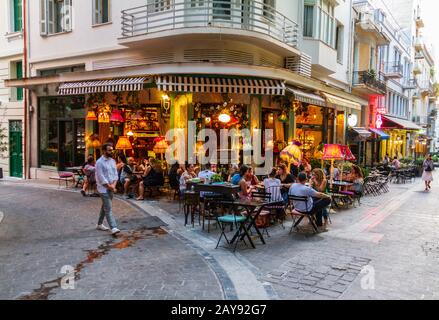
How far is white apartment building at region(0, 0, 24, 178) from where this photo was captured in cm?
1895

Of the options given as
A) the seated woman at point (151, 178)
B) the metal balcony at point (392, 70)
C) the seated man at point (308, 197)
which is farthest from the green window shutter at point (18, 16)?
the metal balcony at point (392, 70)

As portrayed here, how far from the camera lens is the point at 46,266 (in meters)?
6.15

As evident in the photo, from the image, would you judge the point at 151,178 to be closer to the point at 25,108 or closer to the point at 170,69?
the point at 170,69

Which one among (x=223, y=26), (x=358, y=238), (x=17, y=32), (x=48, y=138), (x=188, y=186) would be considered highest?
(x=17, y=32)

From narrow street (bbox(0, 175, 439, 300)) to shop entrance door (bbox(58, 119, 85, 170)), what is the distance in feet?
21.5

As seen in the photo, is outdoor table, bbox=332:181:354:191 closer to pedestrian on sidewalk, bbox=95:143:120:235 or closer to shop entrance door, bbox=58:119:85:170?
pedestrian on sidewalk, bbox=95:143:120:235

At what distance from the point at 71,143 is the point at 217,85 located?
27.0 feet

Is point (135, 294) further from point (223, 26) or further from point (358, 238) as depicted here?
point (223, 26)

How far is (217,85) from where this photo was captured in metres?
12.2

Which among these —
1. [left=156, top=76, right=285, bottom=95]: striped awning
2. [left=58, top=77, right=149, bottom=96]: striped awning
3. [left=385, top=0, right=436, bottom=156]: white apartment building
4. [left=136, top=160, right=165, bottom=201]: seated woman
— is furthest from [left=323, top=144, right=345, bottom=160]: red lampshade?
[left=385, top=0, right=436, bottom=156]: white apartment building

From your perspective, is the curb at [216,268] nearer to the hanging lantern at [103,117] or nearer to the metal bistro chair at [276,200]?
the metal bistro chair at [276,200]

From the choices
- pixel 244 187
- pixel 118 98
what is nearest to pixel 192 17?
pixel 118 98

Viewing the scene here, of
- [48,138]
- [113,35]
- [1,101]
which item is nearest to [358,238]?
[113,35]
